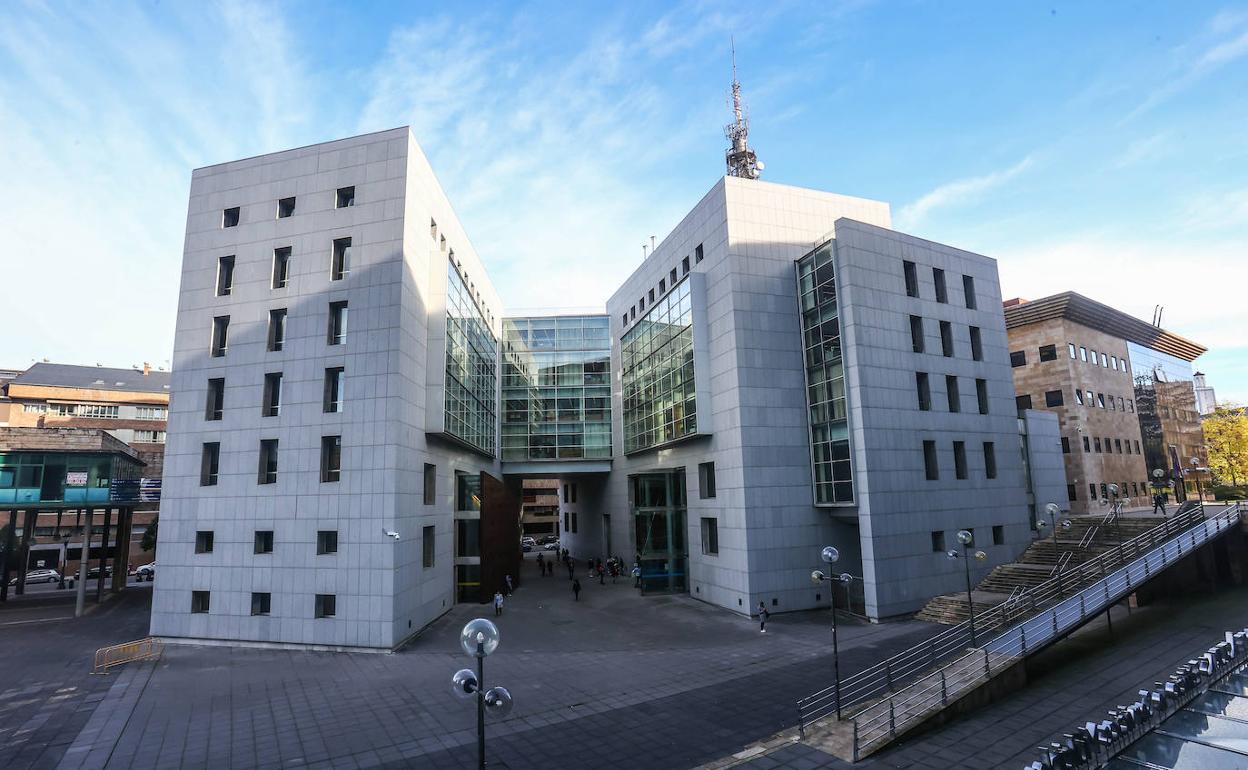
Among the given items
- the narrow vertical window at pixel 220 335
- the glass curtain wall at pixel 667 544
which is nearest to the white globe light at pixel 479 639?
the narrow vertical window at pixel 220 335

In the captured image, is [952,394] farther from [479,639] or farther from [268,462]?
[268,462]

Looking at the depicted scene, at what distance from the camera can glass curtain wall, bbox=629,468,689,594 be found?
126ft

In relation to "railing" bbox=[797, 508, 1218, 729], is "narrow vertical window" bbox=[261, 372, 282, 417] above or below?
above

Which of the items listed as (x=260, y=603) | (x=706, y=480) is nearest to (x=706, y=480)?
(x=706, y=480)

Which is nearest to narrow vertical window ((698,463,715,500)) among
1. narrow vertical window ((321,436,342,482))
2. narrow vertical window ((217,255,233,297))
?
narrow vertical window ((321,436,342,482))

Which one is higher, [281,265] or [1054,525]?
[281,265]

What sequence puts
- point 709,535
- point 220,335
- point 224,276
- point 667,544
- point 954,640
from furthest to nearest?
point 667,544
point 709,535
point 224,276
point 220,335
point 954,640

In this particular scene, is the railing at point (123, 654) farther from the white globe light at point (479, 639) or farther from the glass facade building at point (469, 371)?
the white globe light at point (479, 639)

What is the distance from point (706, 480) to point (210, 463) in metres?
25.9

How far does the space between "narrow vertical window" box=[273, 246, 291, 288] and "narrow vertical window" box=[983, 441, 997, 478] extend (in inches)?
1548

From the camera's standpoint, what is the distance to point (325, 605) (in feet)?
84.7

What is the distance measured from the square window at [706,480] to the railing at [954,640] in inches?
544

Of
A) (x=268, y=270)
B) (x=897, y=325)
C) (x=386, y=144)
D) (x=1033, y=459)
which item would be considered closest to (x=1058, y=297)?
(x=1033, y=459)

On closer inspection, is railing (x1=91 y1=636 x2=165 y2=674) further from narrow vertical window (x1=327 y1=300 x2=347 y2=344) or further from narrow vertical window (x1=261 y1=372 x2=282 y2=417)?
narrow vertical window (x1=327 y1=300 x2=347 y2=344)
